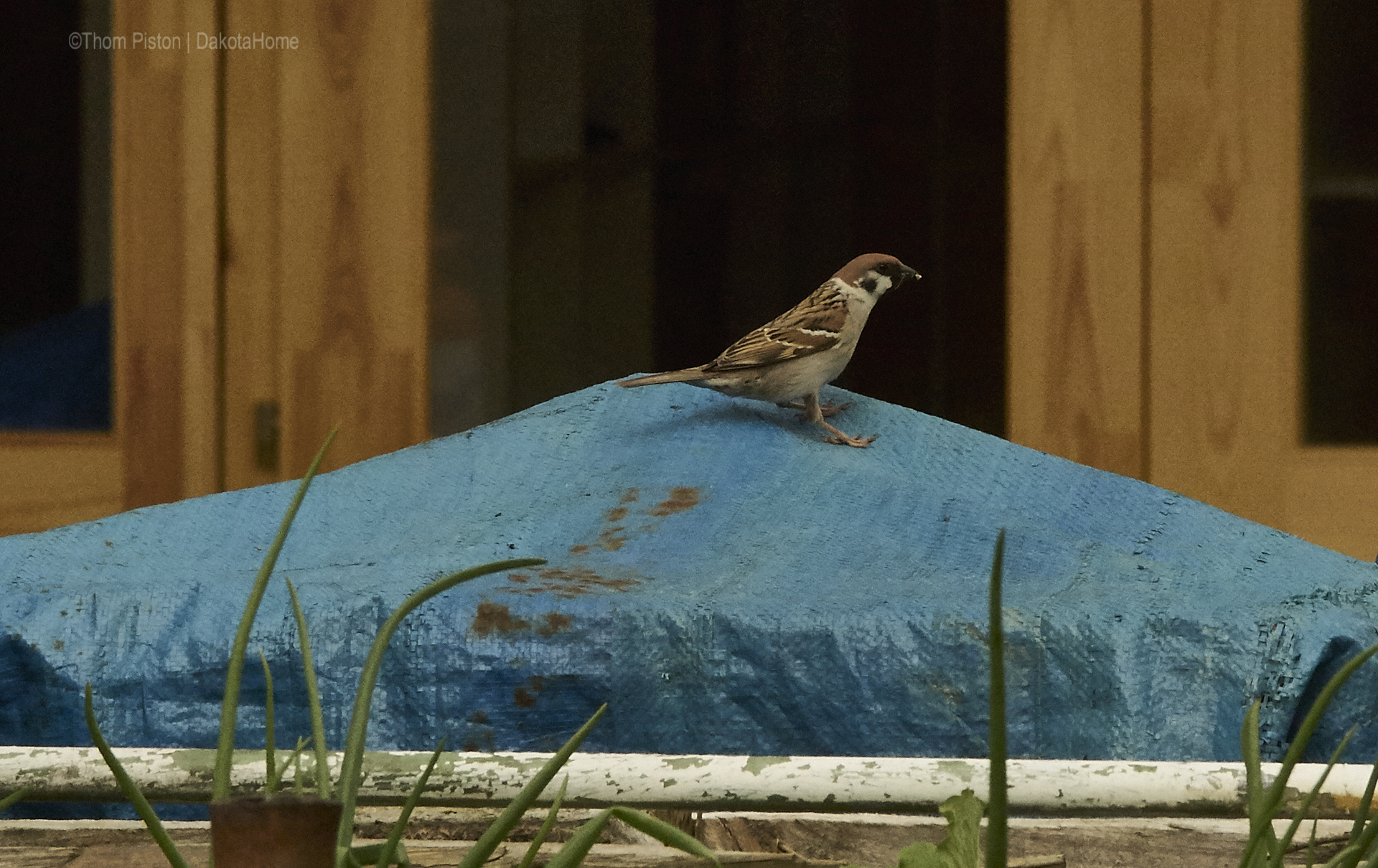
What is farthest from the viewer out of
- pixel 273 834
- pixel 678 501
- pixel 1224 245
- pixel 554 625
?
pixel 1224 245

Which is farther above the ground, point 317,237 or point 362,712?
point 317,237

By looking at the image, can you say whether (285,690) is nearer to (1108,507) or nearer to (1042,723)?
(1042,723)

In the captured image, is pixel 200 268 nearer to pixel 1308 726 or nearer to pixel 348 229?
pixel 348 229

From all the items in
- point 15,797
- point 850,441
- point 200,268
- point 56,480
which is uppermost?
point 200,268

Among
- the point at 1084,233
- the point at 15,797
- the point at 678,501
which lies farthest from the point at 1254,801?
the point at 1084,233

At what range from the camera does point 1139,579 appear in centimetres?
122

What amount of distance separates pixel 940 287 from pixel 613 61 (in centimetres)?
123

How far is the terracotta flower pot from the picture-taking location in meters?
0.26

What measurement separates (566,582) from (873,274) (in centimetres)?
85

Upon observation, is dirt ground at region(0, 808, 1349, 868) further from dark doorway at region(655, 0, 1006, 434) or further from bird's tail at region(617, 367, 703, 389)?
dark doorway at region(655, 0, 1006, 434)

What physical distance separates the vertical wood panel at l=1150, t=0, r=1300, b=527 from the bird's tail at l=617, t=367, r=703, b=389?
818mm

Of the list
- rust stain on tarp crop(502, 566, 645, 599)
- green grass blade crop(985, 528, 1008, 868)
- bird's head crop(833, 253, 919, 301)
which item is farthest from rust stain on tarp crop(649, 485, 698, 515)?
green grass blade crop(985, 528, 1008, 868)

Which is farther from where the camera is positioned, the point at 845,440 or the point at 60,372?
the point at 60,372

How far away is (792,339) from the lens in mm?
1610
